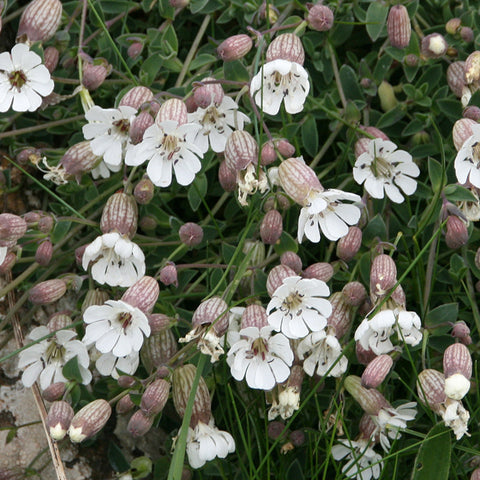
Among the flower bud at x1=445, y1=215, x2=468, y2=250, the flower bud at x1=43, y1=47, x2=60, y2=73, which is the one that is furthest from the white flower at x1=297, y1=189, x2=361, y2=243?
the flower bud at x1=43, y1=47, x2=60, y2=73

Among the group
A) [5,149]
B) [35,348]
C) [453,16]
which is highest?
[453,16]

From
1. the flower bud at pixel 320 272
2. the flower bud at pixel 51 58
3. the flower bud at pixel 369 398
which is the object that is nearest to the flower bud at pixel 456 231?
the flower bud at pixel 320 272

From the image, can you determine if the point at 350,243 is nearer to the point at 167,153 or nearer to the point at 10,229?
the point at 167,153

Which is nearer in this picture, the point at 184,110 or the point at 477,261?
the point at 184,110

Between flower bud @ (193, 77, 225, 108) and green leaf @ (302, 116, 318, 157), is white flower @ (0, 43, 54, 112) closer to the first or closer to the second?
flower bud @ (193, 77, 225, 108)

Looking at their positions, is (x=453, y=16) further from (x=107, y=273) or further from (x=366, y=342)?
(x=107, y=273)

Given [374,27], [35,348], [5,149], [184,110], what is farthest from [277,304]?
[5,149]

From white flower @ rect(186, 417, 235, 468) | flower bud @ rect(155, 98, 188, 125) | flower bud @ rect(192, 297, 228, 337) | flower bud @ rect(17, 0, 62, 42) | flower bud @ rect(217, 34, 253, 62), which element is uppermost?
flower bud @ rect(17, 0, 62, 42)
